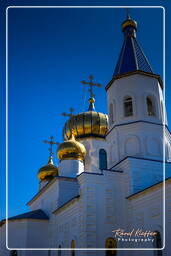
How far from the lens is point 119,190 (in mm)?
13070

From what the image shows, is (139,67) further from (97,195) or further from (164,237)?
(164,237)

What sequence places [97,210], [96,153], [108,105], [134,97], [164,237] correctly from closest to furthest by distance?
[164,237]
[97,210]
[134,97]
[108,105]
[96,153]

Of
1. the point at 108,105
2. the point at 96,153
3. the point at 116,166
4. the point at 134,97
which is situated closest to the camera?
the point at 116,166

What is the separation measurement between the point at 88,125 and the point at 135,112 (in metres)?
7.21

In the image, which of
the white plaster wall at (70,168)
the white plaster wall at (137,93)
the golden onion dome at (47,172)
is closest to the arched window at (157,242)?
the white plaster wall at (137,93)

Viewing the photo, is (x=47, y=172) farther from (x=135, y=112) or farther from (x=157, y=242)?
(x=157, y=242)

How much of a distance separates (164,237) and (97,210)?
3.05m

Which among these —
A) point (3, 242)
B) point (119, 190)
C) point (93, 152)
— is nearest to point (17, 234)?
point (3, 242)

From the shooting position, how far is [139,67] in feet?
51.9

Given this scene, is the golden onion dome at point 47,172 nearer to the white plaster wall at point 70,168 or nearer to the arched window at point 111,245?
the white plaster wall at point 70,168

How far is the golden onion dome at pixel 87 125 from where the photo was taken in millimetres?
21250

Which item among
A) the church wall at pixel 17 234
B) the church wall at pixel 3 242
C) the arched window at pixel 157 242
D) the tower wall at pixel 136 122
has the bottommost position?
the church wall at pixel 3 242

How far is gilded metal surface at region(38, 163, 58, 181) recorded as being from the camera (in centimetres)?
2119

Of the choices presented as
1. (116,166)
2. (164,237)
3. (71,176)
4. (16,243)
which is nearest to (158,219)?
(164,237)
